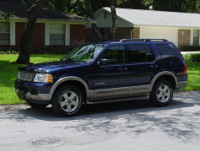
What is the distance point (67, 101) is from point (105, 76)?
1169mm

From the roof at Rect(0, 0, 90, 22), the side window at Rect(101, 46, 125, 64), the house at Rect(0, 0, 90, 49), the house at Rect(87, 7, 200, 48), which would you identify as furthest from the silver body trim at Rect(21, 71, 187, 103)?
the house at Rect(87, 7, 200, 48)

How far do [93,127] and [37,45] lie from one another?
2270 centimetres

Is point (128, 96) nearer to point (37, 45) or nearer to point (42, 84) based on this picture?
point (42, 84)

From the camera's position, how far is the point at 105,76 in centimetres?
891

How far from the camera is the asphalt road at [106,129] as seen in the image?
6.17 meters

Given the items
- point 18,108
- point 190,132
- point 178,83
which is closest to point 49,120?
point 18,108

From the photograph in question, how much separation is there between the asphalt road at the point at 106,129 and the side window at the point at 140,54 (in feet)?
4.31

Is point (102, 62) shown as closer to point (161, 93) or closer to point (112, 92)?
point (112, 92)

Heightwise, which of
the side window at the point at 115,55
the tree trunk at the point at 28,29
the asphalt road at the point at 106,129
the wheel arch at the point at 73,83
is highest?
the tree trunk at the point at 28,29

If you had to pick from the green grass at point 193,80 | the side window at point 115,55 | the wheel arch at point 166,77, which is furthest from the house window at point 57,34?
the side window at point 115,55

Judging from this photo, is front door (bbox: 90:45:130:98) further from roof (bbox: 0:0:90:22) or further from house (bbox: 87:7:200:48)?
house (bbox: 87:7:200:48)

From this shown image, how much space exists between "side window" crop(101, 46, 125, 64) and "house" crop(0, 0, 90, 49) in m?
19.4

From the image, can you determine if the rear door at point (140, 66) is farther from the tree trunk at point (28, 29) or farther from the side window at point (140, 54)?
the tree trunk at point (28, 29)

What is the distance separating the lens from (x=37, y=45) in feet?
96.2
